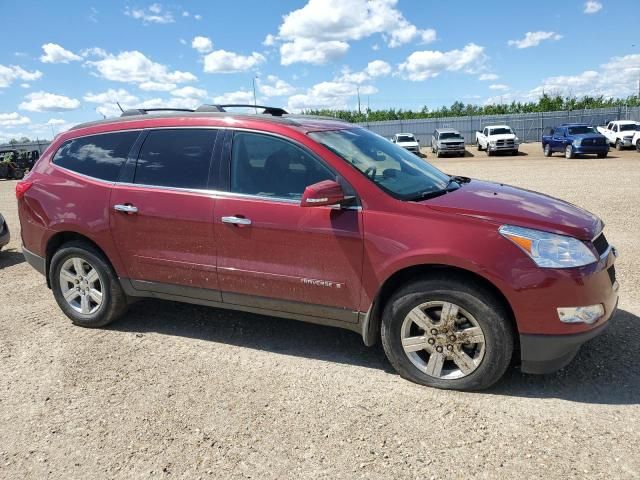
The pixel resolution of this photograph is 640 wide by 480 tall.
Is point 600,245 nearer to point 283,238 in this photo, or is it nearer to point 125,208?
point 283,238

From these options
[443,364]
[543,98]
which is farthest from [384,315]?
[543,98]

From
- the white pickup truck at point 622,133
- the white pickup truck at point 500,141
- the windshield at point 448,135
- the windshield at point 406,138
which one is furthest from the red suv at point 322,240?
the windshield at point 448,135

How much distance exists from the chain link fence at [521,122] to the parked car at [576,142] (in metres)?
14.9

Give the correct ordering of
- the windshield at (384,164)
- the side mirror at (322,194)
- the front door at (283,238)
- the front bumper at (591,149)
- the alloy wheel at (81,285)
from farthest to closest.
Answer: the front bumper at (591,149) < the alloy wheel at (81,285) < the windshield at (384,164) < the front door at (283,238) < the side mirror at (322,194)

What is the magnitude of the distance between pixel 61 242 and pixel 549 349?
13.6ft

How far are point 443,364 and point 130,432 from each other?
2001 mm

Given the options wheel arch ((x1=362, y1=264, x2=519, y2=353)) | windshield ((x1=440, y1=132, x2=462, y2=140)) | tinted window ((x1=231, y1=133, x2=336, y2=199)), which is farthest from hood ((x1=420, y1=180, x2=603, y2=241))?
windshield ((x1=440, y1=132, x2=462, y2=140))

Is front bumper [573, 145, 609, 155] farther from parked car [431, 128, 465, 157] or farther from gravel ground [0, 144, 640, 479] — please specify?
gravel ground [0, 144, 640, 479]

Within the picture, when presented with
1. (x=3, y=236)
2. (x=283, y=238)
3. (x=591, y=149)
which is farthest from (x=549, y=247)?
(x=591, y=149)

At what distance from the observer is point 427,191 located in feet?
12.1

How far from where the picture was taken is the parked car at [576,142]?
24.3m

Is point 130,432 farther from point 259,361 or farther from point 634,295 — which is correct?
point 634,295

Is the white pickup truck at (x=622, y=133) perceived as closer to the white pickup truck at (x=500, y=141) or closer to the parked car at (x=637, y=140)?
the parked car at (x=637, y=140)

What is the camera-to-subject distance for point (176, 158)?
4.05 metres
